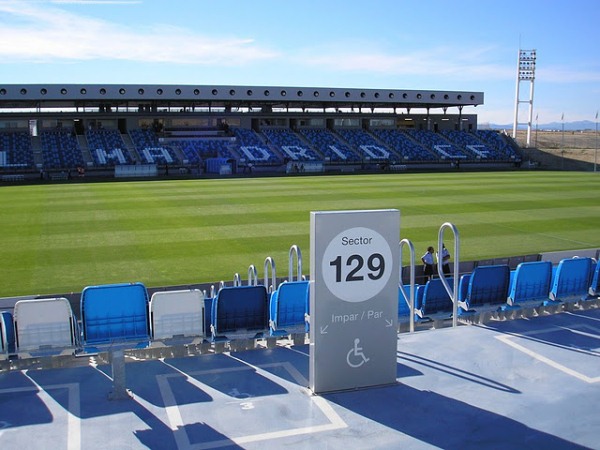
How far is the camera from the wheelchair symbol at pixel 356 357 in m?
7.11

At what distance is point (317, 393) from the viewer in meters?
6.98

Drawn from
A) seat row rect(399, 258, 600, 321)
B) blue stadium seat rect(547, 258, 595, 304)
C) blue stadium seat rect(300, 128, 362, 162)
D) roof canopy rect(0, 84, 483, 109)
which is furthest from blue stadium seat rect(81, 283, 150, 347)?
blue stadium seat rect(300, 128, 362, 162)

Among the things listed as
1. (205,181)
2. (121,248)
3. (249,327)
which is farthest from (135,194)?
(249,327)

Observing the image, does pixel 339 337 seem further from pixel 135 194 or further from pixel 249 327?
pixel 135 194

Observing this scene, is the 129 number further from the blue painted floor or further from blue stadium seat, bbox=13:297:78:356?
blue stadium seat, bbox=13:297:78:356

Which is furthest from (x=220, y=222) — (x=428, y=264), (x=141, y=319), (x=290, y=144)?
(x=290, y=144)

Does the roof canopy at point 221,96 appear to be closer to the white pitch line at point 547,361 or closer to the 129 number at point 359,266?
the white pitch line at point 547,361

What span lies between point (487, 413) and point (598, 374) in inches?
78.2

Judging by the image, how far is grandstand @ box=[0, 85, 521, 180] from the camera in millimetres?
51656

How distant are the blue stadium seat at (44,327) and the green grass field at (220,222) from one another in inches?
309

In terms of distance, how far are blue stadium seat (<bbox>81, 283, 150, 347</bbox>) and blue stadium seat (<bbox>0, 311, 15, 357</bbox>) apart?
35.9 inches

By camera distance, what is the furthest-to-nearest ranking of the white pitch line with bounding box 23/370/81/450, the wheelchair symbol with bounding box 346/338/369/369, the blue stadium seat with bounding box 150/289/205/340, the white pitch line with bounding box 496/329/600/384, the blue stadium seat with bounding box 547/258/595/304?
the blue stadium seat with bounding box 547/258/595/304 < the blue stadium seat with bounding box 150/289/205/340 < the white pitch line with bounding box 496/329/600/384 < the wheelchair symbol with bounding box 346/338/369/369 < the white pitch line with bounding box 23/370/81/450

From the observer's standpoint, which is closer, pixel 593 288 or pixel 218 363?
pixel 218 363

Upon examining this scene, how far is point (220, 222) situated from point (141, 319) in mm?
16571
